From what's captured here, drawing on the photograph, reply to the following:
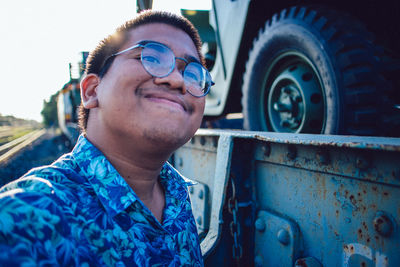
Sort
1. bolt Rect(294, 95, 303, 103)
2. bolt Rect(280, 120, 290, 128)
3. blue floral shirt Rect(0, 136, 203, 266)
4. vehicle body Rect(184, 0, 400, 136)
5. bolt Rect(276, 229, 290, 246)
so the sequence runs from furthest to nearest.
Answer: bolt Rect(280, 120, 290, 128) < bolt Rect(294, 95, 303, 103) < vehicle body Rect(184, 0, 400, 136) < bolt Rect(276, 229, 290, 246) < blue floral shirt Rect(0, 136, 203, 266)

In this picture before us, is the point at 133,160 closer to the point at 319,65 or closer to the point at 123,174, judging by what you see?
the point at 123,174

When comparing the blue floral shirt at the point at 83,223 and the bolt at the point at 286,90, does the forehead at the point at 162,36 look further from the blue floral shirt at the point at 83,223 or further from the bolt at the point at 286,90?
the bolt at the point at 286,90

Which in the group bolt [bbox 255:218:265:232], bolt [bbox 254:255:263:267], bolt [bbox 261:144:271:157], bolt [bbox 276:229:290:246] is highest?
bolt [bbox 261:144:271:157]

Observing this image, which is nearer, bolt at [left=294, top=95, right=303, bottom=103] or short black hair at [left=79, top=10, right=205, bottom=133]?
short black hair at [left=79, top=10, right=205, bottom=133]

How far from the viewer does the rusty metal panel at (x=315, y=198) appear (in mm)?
859

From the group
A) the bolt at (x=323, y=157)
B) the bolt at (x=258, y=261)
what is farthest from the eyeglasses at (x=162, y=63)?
the bolt at (x=258, y=261)

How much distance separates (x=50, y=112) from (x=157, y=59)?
128 feet

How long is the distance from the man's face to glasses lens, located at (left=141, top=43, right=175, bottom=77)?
2 cm

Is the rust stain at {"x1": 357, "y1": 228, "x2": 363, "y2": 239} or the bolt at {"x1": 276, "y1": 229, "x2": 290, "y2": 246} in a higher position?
the rust stain at {"x1": 357, "y1": 228, "x2": 363, "y2": 239}

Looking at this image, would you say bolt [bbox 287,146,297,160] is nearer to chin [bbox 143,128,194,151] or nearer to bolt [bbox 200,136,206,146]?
chin [bbox 143,128,194,151]

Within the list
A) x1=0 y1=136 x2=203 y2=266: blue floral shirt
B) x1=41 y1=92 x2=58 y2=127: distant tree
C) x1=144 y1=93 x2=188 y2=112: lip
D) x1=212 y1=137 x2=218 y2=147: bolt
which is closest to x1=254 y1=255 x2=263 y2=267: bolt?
x1=0 y1=136 x2=203 y2=266: blue floral shirt

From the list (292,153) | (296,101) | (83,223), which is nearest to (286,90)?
Result: (296,101)

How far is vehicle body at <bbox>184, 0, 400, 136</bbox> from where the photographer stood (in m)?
1.49

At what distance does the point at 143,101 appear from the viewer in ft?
2.98
